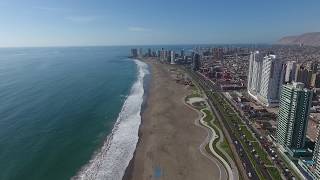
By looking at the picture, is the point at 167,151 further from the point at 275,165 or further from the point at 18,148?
the point at 18,148

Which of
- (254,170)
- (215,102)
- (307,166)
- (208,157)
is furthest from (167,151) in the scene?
(215,102)

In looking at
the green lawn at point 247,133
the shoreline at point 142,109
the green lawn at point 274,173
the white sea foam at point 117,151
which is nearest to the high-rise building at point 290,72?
the green lawn at point 247,133

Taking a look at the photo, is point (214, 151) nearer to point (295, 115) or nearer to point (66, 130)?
point (295, 115)

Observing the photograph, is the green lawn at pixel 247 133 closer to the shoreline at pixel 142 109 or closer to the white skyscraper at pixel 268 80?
the shoreline at pixel 142 109

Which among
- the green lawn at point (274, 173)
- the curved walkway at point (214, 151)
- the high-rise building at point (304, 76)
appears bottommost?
the green lawn at point (274, 173)

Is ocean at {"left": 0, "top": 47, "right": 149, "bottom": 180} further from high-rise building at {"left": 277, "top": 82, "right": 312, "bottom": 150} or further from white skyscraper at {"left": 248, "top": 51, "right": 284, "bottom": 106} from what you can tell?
white skyscraper at {"left": 248, "top": 51, "right": 284, "bottom": 106}

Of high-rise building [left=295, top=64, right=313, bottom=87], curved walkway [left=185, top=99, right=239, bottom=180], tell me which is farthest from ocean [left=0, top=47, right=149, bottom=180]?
high-rise building [left=295, top=64, right=313, bottom=87]
